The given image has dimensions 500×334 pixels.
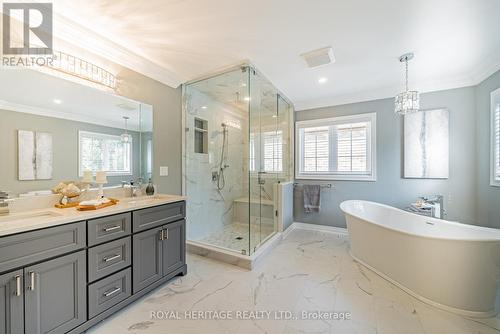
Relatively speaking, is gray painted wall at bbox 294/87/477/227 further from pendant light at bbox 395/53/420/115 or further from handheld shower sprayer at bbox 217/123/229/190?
handheld shower sprayer at bbox 217/123/229/190

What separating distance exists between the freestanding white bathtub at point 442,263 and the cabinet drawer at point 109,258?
7.94ft

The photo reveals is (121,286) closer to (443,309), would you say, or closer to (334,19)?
(443,309)

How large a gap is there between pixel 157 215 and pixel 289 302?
1439mm

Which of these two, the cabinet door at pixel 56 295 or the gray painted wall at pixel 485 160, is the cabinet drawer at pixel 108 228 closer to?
the cabinet door at pixel 56 295

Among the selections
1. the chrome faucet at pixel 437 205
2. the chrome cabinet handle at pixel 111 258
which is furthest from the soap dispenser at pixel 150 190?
the chrome faucet at pixel 437 205

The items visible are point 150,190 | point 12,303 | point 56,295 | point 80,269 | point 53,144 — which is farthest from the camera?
point 150,190

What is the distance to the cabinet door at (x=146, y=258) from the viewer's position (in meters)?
1.69

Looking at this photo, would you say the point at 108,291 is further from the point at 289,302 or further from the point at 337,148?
the point at 337,148

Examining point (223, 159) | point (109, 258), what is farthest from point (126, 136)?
point (223, 159)

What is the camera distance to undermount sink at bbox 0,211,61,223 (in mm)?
1309

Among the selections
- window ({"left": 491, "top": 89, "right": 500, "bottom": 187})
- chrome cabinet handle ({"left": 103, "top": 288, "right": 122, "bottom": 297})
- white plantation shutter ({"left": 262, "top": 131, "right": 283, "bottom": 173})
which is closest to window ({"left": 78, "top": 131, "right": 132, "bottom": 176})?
chrome cabinet handle ({"left": 103, "top": 288, "right": 122, "bottom": 297})

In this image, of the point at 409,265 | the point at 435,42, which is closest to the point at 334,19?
the point at 435,42

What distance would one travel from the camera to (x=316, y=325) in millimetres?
1495

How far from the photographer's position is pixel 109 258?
151cm
